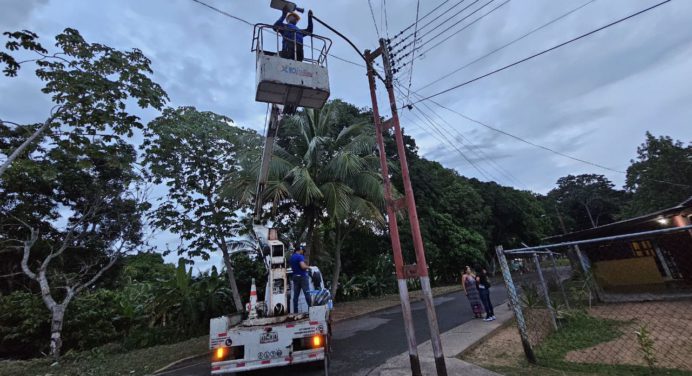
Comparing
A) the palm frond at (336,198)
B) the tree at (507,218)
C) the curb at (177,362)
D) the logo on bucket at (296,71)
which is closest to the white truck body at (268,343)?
the curb at (177,362)

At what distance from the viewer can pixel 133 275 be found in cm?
1941

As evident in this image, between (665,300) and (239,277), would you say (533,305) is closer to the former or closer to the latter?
(665,300)

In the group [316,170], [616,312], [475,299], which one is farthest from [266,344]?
[616,312]

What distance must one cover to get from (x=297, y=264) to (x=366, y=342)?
2.85 metres

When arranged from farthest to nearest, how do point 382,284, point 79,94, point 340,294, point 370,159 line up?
point 382,284 → point 340,294 → point 370,159 → point 79,94

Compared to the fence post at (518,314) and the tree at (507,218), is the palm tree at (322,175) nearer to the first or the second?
the fence post at (518,314)

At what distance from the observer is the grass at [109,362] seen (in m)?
7.55

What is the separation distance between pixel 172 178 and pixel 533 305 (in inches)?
471

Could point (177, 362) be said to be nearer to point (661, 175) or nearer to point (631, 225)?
point (631, 225)

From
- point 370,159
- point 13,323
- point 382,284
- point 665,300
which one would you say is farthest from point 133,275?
point 665,300

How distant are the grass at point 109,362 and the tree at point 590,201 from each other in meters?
63.5

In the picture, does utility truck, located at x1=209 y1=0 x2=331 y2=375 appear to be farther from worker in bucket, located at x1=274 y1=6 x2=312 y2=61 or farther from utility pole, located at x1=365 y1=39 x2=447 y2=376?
utility pole, located at x1=365 y1=39 x2=447 y2=376

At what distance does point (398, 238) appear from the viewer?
5.26 meters

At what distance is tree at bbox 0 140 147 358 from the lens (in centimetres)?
1038
